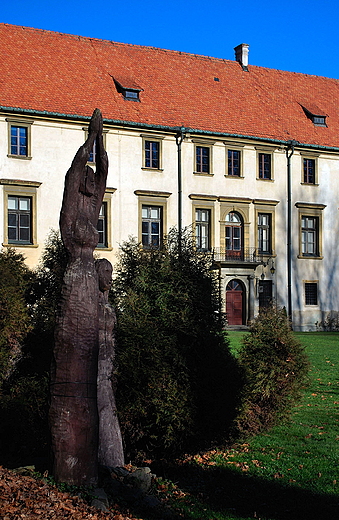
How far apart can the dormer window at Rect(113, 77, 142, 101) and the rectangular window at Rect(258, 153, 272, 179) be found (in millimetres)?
7513

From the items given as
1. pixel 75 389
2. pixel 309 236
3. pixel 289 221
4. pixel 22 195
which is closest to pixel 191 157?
pixel 289 221

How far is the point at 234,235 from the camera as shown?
3741 cm

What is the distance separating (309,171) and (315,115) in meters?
3.41

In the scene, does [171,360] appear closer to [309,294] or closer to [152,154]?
[152,154]

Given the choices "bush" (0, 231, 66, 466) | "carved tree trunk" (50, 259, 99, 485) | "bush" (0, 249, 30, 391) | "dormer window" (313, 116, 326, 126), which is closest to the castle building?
"dormer window" (313, 116, 326, 126)

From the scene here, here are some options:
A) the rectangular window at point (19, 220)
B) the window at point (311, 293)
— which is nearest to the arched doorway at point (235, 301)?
the window at point (311, 293)

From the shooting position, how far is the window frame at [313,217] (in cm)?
3897

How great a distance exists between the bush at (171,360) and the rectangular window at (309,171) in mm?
28242

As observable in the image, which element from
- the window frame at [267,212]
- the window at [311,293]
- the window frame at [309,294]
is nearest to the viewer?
the window frame at [267,212]

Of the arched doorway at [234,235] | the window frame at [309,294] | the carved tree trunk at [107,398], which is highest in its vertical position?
the arched doorway at [234,235]

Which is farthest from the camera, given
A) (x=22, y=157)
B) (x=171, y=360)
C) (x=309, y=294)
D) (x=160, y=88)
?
(x=309, y=294)

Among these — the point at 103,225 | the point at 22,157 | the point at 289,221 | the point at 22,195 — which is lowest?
the point at 103,225

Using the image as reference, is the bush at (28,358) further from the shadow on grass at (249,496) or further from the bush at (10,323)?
the shadow on grass at (249,496)

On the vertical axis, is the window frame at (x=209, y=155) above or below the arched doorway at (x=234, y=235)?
above
